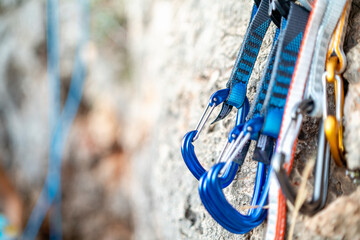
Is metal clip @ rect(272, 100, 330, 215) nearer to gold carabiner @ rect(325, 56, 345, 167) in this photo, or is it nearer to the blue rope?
gold carabiner @ rect(325, 56, 345, 167)

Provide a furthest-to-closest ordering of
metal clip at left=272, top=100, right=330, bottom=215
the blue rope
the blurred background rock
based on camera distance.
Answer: the blue rope → the blurred background rock → metal clip at left=272, top=100, right=330, bottom=215

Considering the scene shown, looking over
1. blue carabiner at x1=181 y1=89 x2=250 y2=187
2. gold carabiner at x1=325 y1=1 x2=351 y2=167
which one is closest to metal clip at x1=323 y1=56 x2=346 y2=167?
gold carabiner at x1=325 y1=1 x2=351 y2=167

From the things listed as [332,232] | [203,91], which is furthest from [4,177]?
[332,232]

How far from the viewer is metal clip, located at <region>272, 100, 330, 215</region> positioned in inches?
14.1

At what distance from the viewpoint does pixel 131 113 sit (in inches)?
72.7

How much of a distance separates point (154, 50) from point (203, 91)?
61 cm

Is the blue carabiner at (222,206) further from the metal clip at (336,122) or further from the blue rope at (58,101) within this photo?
the blue rope at (58,101)

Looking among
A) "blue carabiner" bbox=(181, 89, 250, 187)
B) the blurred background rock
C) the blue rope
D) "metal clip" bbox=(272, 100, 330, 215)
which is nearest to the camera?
"metal clip" bbox=(272, 100, 330, 215)

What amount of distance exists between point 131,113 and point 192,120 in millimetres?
1090

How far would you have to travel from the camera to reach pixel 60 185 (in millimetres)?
2113

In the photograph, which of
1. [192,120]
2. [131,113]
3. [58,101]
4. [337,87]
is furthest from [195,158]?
[58,101]

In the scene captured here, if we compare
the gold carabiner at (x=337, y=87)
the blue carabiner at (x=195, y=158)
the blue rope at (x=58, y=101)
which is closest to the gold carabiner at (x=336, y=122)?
the gold carabiner at (x=337, y=87)

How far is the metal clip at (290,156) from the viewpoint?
358mm

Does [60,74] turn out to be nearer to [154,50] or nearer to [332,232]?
[154,50]
